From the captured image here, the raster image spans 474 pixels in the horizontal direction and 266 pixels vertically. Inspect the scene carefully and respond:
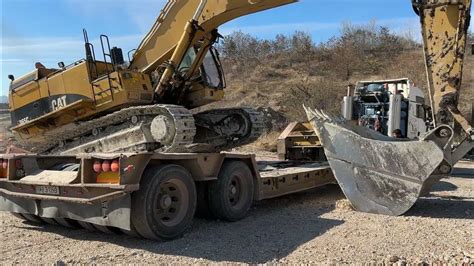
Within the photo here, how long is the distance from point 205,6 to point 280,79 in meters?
27.0

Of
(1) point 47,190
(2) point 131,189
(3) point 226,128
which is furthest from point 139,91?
(2) point 131,189

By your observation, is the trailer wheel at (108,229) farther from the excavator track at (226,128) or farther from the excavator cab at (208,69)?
the excavator track at (226,128)

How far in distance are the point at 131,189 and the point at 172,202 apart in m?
0.75

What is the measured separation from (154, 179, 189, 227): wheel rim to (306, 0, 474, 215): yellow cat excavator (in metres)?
2.57

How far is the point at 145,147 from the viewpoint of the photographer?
10312 mm

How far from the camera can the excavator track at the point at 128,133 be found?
32.8 feet

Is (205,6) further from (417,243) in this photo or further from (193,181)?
(417,243)

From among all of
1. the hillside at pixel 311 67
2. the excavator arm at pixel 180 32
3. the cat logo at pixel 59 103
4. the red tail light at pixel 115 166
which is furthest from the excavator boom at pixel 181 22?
the hillside at pixel 311 67

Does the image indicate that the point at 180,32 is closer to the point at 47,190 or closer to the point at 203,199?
the point at 203,199

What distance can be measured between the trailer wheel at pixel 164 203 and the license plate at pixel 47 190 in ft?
3.18

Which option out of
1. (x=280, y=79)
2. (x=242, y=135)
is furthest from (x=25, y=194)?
(x=280, y=79)

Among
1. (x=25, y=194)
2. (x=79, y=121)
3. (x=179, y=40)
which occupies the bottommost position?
(x=25, y=194)

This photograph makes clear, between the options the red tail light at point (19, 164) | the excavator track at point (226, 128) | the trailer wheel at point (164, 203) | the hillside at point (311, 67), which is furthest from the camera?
the hillside at point (311, 67)

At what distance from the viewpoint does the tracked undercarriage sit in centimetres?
1009
